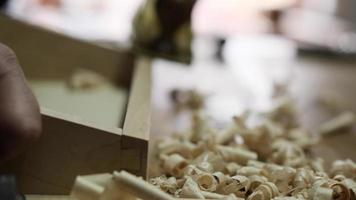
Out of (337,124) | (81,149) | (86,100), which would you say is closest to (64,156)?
(81,149)

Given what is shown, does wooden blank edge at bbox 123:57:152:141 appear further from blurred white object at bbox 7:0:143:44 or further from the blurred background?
blurred white object at bbox 7:0:143:44

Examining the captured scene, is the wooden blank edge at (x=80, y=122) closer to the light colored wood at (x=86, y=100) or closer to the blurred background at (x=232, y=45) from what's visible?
the light colored wood at (x=86, y=100)

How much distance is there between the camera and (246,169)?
817 mm

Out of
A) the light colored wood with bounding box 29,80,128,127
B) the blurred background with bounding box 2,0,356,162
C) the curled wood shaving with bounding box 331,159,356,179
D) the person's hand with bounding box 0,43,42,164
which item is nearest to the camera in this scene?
the person's hand with bounding box 0,43,42,164

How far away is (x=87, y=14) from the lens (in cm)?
228

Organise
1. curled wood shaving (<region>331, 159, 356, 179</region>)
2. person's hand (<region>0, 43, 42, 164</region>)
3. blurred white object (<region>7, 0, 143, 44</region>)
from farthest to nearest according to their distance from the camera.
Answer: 1. blurred white object (<region>7, 0, 143, 44</region>)
2. curled wood shaving (<region>331, 159, 356, 179</region>)
3. person's hand (<region>0, 43, 42, 164</region>)

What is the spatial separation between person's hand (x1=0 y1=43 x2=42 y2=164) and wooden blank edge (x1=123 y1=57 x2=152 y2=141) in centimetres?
13

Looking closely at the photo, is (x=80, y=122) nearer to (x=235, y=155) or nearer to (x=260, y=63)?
(x=235, y=155)

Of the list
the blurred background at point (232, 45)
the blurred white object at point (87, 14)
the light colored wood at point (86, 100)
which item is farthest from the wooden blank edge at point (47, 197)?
the blurred white object at point (87, 14)

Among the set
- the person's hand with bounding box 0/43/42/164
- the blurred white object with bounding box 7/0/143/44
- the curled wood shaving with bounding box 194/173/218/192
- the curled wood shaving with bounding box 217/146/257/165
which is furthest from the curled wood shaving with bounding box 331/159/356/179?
the blurred white object with bounding box 7/0/143/44

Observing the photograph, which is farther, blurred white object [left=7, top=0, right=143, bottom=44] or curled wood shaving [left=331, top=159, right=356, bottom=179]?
blurred white object [left=7, top=0, right=143, bottom=44]

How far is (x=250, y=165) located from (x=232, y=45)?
0.92m

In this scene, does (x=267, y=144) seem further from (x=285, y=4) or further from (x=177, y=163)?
(x=285, y=4)

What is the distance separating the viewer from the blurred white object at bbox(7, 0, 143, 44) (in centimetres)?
206
